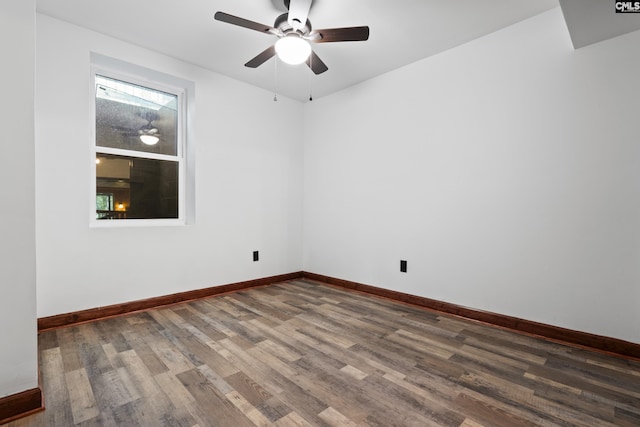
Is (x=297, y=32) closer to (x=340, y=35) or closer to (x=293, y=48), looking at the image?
(x=293, y=48)

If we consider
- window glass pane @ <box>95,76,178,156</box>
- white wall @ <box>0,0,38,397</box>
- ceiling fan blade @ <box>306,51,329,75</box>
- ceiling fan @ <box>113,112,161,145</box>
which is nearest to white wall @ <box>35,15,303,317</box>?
window glass pane @ <box>95,76,178,156</box>

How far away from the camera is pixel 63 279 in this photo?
243 centimetres

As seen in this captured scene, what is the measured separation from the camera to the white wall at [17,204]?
4.39ft

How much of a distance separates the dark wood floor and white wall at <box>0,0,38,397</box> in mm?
273

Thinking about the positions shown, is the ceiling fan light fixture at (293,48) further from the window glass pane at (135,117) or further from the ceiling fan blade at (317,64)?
the window glass pane at (135,117)

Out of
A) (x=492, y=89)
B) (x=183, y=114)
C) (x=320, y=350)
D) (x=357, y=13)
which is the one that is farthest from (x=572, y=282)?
(x=183, y=114)

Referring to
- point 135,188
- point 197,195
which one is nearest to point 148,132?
point 135,188

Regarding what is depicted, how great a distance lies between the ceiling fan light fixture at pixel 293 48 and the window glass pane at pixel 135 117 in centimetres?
173

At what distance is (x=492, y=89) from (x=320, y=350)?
2528 mm

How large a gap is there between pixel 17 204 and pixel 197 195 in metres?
1.84

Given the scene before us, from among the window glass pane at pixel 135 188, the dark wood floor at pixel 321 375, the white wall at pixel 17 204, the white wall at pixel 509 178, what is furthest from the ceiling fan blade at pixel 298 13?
the dark wood floor at pixel 321 375

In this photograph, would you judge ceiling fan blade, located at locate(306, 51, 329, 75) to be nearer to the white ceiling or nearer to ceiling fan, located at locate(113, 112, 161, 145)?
the white ceiling

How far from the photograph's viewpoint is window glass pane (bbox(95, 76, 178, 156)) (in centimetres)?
280

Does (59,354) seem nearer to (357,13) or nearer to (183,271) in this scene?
(183,271)
